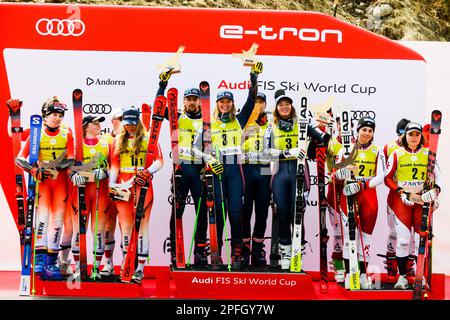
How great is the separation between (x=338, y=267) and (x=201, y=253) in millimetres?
938

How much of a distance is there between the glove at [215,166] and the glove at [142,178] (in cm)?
41

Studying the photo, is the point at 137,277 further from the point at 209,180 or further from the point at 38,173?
the point at 38,173

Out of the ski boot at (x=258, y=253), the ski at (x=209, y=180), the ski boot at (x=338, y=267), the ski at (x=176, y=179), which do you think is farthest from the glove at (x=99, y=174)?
the ski boot at (x=338, y=267)

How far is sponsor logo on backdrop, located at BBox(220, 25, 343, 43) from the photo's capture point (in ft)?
17.8

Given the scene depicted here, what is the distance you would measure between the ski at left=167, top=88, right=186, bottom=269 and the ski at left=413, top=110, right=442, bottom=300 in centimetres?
155

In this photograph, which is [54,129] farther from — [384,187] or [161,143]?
[384,187]

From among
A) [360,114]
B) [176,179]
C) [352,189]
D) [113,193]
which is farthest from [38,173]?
[360,114]

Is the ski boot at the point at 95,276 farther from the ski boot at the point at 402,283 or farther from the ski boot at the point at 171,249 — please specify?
the ski boot at the point at 402,283

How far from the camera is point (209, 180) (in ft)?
17.5

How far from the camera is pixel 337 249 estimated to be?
18.1 ft

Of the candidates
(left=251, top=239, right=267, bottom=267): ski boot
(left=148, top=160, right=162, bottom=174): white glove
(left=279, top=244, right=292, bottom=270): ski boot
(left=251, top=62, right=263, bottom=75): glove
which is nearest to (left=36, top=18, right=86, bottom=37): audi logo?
(left=148, top=160, right=162, bottom=174): white glove

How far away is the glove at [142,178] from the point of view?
5.28 meters

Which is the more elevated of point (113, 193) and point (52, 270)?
point (113, 193)
